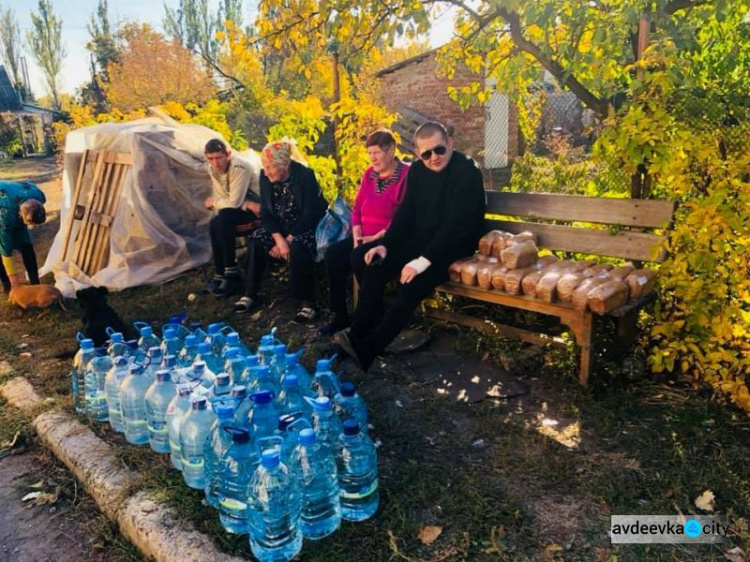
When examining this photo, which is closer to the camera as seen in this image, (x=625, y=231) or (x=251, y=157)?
(x=625, y=231)

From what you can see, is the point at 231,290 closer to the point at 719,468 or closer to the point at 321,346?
the point at 321,346

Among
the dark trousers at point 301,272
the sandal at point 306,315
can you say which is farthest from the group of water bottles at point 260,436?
the dark trousers at point 301,272

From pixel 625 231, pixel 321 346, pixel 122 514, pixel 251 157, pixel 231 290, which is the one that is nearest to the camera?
pixel 122 514

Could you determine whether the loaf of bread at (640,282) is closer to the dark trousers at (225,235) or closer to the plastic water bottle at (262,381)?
the plastic water bottle at (262,381)

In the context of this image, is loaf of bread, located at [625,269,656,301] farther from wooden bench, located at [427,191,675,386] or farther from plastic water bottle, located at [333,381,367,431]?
plastic water bottle, located at [333,381,367,431]

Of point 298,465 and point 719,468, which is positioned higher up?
point 298,465

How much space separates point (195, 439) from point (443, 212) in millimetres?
2332

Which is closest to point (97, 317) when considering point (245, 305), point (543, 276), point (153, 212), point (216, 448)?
point (245, 305)

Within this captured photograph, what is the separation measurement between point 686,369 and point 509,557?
5.56 ft

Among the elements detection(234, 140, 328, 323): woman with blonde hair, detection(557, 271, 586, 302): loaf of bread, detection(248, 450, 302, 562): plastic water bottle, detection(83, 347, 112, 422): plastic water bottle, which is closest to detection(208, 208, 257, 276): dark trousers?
detection(234, 140, 328, 323): woman with blonde hair

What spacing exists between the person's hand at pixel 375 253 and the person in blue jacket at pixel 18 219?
337cm

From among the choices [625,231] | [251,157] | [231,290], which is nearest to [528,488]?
[625,231]

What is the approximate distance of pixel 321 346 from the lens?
4418 mm

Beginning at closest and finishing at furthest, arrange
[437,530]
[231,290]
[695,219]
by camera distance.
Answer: [437,530] < [695,219] < [231,290]
